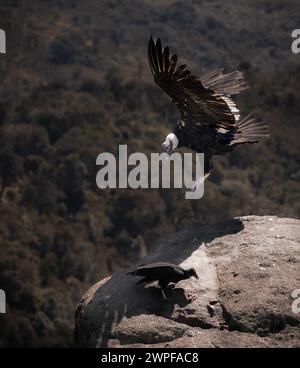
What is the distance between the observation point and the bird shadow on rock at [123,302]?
237 inches

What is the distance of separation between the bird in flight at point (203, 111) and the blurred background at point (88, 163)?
15014mm

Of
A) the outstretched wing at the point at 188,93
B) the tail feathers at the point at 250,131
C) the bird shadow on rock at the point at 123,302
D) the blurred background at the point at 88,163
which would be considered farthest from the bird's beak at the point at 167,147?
the blurred background at the point at 88,163

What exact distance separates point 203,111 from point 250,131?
2.87 feet

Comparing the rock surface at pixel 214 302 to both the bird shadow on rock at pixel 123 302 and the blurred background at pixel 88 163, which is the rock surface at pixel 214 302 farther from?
the blurred background at pixel 88 163

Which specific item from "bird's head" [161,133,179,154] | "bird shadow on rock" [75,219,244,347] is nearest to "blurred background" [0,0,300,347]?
"bird's head" [161,133,179,154]

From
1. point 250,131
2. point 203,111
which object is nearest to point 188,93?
point 203,111

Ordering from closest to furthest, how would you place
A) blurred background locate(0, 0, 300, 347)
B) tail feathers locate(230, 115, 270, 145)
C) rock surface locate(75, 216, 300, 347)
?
rock surface locate(75, 216, 300, 347) < tail feathers locate(230, 115, 270, 145) < blurred background locate(0, 0, 300, 347)

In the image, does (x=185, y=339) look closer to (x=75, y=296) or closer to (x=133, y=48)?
(x=75, y=296)

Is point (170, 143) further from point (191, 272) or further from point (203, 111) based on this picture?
point (191, 272)

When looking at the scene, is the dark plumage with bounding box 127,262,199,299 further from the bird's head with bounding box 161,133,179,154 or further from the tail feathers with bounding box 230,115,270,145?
the tail feathers with bounding box 230,115,270,145

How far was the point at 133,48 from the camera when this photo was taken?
59.0 m

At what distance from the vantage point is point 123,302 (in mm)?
6199

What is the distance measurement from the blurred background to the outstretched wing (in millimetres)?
15497

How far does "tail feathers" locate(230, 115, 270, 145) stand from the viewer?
7.99 m
